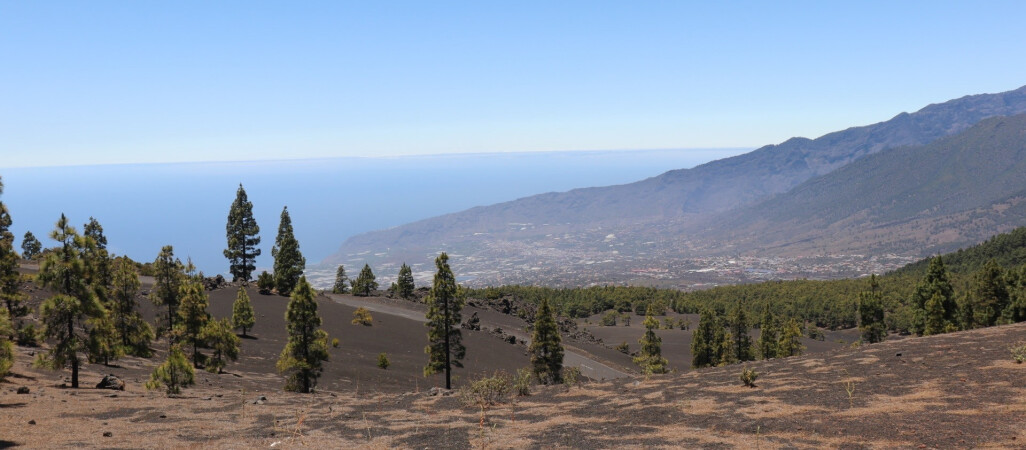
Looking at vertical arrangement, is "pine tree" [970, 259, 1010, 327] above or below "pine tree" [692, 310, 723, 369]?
above

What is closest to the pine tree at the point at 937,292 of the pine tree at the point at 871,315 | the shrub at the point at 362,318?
the pine tree at the point at 871,315

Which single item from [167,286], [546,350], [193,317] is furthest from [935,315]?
[167,286]

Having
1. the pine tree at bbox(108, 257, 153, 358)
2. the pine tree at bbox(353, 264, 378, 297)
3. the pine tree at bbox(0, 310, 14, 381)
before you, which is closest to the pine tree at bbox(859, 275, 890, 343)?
the pine tree at bbox(353, 264, 378, 297)

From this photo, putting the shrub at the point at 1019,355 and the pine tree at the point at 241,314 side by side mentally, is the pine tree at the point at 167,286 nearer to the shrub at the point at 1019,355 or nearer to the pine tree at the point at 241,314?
the pine tree at the point at 241,314

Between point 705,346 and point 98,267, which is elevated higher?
point 98,267

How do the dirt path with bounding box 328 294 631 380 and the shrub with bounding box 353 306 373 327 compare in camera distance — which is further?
the dirt path with bounding box 328 294 631 380

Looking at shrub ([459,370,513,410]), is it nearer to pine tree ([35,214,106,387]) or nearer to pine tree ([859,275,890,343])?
pine tree ([35,214,106,387])

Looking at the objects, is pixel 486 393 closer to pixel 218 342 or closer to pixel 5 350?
pixel 5 350

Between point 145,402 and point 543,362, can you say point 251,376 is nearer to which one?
point 145,402
